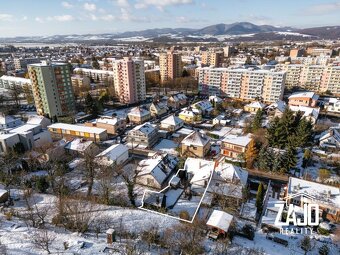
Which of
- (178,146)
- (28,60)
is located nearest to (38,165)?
(178,146)

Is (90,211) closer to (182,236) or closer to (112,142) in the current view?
(182,236)

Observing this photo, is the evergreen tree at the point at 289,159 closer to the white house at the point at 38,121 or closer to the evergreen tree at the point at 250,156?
the evergreen tree at the point at 250,156

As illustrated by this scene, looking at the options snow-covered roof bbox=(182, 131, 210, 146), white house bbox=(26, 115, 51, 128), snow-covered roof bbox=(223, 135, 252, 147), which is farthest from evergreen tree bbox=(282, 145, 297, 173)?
white house bbox=(26, 115, 51, 128)

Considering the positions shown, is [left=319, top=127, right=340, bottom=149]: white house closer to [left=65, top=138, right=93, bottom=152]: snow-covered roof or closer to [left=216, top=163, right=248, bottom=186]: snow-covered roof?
[left=216, top=163, right=248, bottom=186]: snow-covered roof

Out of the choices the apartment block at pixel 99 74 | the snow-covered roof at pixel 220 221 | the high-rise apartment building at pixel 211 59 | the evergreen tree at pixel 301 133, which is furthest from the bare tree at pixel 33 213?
the high-rise apartment building at pixel 211 59

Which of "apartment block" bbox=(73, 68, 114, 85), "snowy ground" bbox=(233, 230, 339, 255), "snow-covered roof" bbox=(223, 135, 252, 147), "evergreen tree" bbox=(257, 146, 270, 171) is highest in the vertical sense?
"apartment block" bbox=(73, 68, 114, 85)

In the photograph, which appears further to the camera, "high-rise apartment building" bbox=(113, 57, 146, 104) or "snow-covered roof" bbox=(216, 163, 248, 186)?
"high-rise apartment building" bbox=(113, 57, 146, 104)

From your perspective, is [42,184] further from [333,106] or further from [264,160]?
[333,106]
